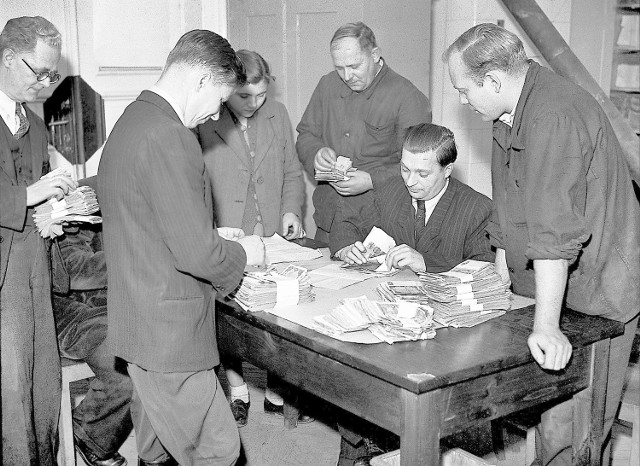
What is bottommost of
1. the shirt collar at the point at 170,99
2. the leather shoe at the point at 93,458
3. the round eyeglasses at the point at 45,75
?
the leather shoe at the point at 93,458

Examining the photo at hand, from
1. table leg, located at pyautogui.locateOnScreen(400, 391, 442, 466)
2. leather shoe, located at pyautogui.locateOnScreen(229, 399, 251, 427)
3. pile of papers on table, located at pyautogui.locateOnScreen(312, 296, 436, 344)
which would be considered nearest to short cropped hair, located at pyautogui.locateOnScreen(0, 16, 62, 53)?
pile of papers on table, located at pyautogui.locateOnScreen(312, 296, 436, 344)

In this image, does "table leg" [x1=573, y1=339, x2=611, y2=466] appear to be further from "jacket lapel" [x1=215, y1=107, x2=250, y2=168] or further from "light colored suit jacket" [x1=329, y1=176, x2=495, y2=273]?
"jacket lapel" [x1=215, y1=107, x2=250, y2=168]

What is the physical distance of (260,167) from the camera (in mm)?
4316

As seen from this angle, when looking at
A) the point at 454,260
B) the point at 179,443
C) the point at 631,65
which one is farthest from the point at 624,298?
the point at 631,65

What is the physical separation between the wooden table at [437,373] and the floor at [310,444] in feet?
3.13

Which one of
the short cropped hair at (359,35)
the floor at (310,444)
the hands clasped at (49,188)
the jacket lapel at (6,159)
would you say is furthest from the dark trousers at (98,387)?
the short cropped hair at (359,35)

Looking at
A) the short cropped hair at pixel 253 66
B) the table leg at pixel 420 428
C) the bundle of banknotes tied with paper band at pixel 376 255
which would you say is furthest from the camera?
the short cropped hair at pixel 253 66

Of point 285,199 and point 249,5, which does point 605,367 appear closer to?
point 285,199

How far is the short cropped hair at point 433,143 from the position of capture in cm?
357

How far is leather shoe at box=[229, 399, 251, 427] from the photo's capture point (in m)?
4.23

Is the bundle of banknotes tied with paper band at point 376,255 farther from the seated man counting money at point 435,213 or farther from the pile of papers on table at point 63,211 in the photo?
the pile of papers on table at point 63,211

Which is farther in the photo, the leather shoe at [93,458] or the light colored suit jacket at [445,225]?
the leather shoe at [93,458]

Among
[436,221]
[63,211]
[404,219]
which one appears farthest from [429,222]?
[63,211]

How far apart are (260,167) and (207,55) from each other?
1727mm
